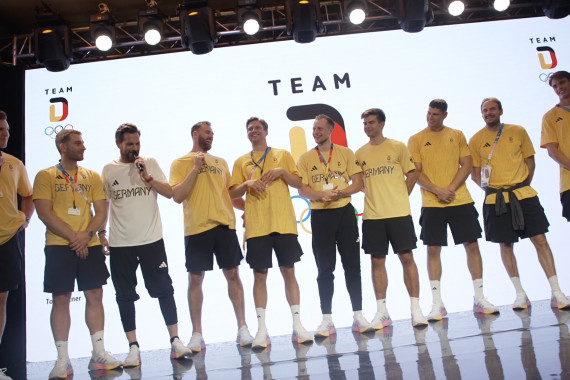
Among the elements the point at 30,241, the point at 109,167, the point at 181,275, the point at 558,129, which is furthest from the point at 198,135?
the point at 558,129

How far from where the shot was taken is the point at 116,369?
133 inches

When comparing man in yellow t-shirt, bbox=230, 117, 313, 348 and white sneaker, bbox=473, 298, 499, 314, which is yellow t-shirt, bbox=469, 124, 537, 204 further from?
man in yellow t-shirt, bbox=230, 117, 313, 348

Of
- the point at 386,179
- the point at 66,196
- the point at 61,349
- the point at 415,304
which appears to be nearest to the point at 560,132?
the point at 386,179

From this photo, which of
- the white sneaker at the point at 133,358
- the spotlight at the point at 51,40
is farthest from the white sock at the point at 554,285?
the spotlight at the point at 51,40

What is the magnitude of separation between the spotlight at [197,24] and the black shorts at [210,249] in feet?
6.38

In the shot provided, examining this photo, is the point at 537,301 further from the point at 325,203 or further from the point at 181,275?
the point at 181,275

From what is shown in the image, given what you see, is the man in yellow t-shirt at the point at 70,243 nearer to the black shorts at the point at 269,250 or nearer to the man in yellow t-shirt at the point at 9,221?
the man in yellow t-shirt at the point at 9,221

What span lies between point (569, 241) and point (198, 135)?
3.53 m

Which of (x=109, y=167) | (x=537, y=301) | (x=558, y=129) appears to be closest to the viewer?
(x=109, y=167)

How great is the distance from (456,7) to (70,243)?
4.00 meters

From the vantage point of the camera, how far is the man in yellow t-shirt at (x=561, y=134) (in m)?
4.14

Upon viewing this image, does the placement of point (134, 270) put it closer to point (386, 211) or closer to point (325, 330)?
point (325, 330)

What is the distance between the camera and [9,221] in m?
3.45

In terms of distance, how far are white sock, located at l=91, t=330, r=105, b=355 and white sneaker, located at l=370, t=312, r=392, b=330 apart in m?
1.84
